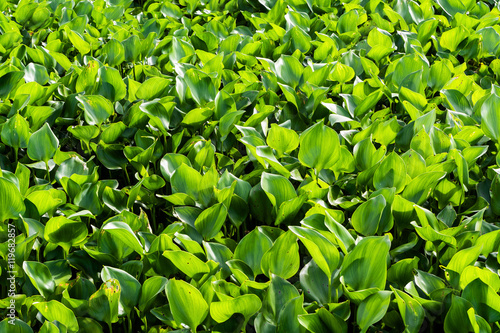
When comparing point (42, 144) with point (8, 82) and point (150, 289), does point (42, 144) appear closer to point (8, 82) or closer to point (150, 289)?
point (8, 82)

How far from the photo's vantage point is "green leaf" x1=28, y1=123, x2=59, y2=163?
6.75 ft

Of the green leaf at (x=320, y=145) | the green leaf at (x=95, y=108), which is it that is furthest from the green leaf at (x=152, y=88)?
the green leaf at (x=320, y=145)

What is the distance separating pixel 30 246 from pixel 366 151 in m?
1.15

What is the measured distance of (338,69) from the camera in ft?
A: 8.34

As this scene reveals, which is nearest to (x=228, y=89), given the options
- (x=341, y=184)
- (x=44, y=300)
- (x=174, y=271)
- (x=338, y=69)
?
(x=338, y=69)

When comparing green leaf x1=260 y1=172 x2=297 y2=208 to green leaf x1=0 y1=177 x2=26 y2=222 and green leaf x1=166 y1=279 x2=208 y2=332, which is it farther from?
green leaf x1=0 y1=177 x2=26 y2=222

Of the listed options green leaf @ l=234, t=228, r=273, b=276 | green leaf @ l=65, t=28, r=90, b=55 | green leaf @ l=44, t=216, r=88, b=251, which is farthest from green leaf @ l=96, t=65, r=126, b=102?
green leaf @ l=234, t=228, r=273, b=276

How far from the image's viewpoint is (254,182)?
202cm

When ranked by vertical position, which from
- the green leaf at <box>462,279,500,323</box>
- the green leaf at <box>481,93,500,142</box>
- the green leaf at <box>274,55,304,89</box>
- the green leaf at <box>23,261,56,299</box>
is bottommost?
the green leaf at <box>23,261,56,299</box>

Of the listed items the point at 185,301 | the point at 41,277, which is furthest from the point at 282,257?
the point at 41,277

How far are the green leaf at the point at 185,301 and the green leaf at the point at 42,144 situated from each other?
936mm

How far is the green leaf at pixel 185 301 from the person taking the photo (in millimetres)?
1416

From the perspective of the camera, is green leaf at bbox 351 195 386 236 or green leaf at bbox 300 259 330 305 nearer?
green leaf at bbox 300 259 330 305

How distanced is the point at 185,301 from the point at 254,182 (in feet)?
2.26
